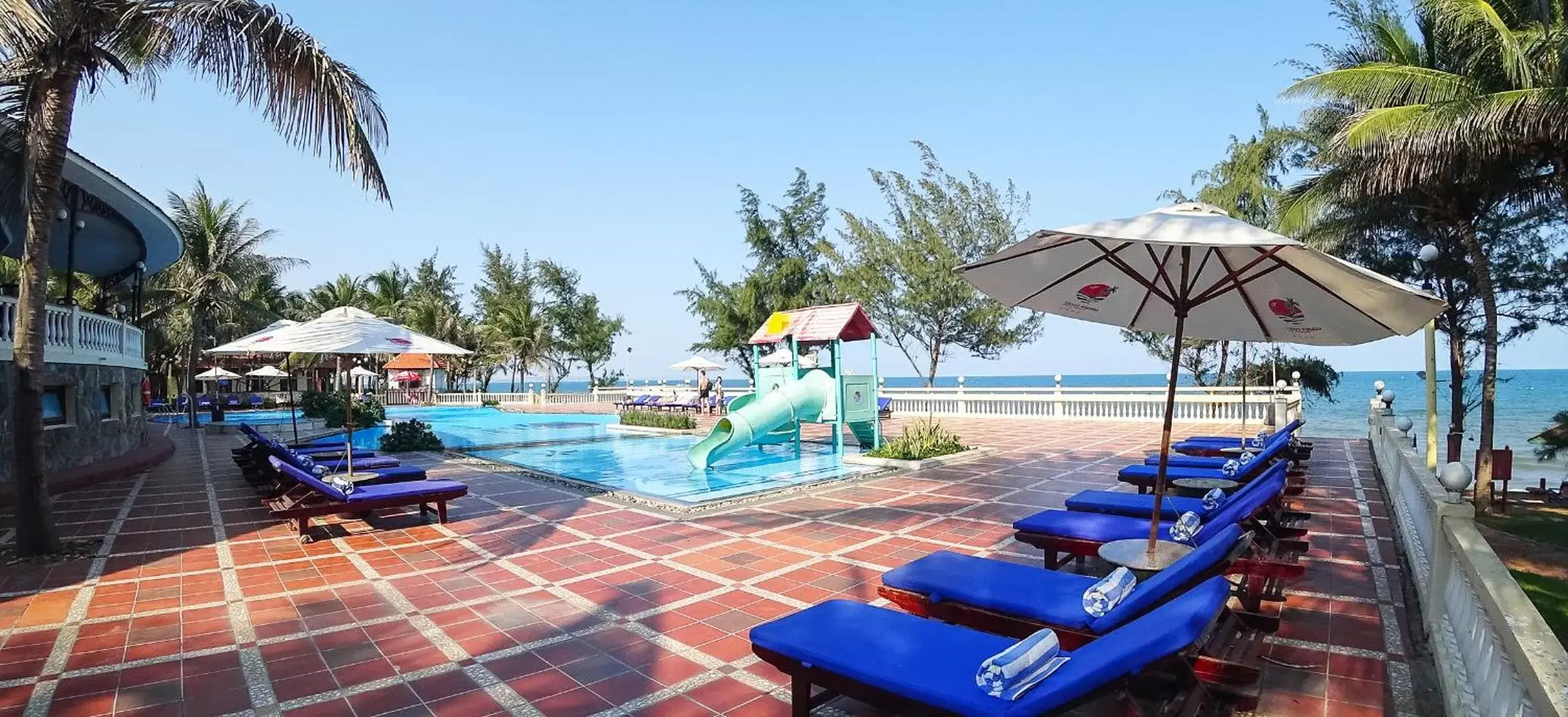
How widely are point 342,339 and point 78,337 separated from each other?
7.14 meters

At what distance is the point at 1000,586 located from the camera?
13.9 feet

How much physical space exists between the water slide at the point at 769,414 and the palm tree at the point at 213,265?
1928 cm

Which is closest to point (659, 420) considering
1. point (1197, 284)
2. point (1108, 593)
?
point (1197, 284)

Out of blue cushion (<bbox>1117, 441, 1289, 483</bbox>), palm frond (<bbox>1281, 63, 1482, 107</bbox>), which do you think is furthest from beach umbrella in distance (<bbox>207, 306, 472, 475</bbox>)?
palm frond (<bbox>1281, 63, 1482, 107</bbox>)

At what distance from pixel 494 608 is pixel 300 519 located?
11.3ft

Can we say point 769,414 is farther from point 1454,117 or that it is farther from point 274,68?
point 1454,117

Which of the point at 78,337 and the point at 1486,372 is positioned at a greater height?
the point at 78,337

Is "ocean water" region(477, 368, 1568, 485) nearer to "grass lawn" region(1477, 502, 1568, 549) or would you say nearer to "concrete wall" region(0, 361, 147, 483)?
"grass lawn" region(1477, 502, 1568, 549)

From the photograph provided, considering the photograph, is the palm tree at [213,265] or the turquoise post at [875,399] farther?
the palm tree at [213,265]

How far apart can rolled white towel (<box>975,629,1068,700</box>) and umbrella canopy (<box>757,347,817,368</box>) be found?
40.1 feet

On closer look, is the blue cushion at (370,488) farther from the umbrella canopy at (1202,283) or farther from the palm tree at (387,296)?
the palm tree at (387,296)

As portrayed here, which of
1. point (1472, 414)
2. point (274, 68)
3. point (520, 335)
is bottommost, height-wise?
point (1472, 414)

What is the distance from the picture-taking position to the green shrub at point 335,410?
23281 millimetres

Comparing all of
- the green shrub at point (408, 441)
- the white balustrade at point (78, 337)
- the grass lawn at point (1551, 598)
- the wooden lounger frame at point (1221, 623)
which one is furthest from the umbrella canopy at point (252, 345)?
the grass lawn at point (1551, 598)
